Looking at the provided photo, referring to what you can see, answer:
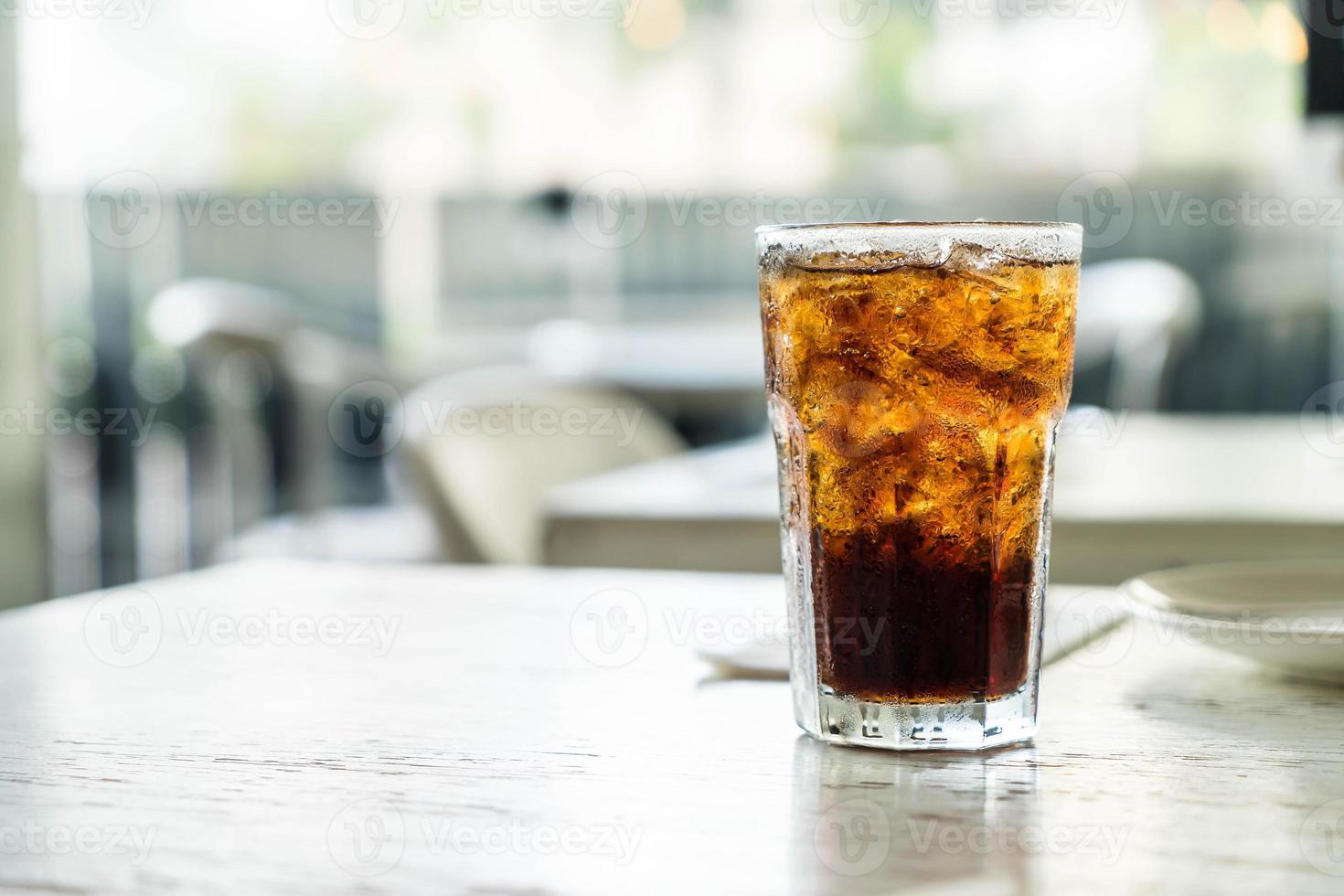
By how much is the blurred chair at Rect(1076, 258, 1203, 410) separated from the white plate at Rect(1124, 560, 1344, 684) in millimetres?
3674

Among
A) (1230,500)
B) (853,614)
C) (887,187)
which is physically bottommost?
(1230,500)

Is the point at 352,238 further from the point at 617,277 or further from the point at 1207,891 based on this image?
the point at 1207,891

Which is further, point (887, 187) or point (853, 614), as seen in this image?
point (887, 187)

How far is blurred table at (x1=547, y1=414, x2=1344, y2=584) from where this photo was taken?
1267mm

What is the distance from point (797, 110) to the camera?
18.1 ft

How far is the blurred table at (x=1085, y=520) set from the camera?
127cm

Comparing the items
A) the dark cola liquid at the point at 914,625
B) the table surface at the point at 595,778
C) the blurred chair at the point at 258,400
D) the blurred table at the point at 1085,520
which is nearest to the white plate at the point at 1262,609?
the table surface at the point at 595,778

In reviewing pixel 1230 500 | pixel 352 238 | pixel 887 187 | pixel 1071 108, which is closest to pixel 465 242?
pixel 352 238

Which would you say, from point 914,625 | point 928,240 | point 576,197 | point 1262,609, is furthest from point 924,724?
point 576,197

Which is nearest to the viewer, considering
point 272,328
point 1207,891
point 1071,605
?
point 1207,891

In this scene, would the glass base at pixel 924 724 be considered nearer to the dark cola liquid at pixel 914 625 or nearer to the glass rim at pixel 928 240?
the dark cola liquid at pixel 914 625

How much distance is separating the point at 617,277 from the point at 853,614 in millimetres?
5166

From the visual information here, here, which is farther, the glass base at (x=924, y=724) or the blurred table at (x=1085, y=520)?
the blurred table at (x=1085, y=520)

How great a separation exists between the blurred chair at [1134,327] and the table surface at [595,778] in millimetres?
3758
